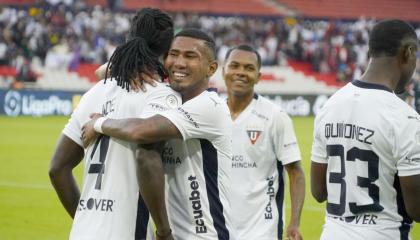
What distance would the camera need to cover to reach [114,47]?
33938 mm

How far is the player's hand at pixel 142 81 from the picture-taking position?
14.2 ft

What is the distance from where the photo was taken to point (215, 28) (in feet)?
129

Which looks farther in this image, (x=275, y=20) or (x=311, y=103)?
(x=275, y=20)

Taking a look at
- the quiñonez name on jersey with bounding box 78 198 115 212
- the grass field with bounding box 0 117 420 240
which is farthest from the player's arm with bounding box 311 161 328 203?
the grass field with bounding box 0 117 420 240

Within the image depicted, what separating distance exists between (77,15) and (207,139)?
107ft

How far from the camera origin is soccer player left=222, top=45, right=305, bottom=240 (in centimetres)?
698

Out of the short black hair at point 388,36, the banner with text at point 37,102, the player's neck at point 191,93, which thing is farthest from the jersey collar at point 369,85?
the banner with text at point 37,102

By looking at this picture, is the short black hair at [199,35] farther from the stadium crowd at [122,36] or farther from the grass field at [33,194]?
the stadium crowd at [122,36]

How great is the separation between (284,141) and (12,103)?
23729 mm

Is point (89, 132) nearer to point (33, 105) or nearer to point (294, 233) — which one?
point (294, 233)

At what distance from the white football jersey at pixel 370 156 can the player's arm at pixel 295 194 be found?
194 cm

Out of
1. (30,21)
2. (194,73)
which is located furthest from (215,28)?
(194,73)

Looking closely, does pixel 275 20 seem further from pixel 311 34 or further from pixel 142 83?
pixel 142 83

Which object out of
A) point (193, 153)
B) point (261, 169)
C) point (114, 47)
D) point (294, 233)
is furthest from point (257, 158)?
point (114, 47)
